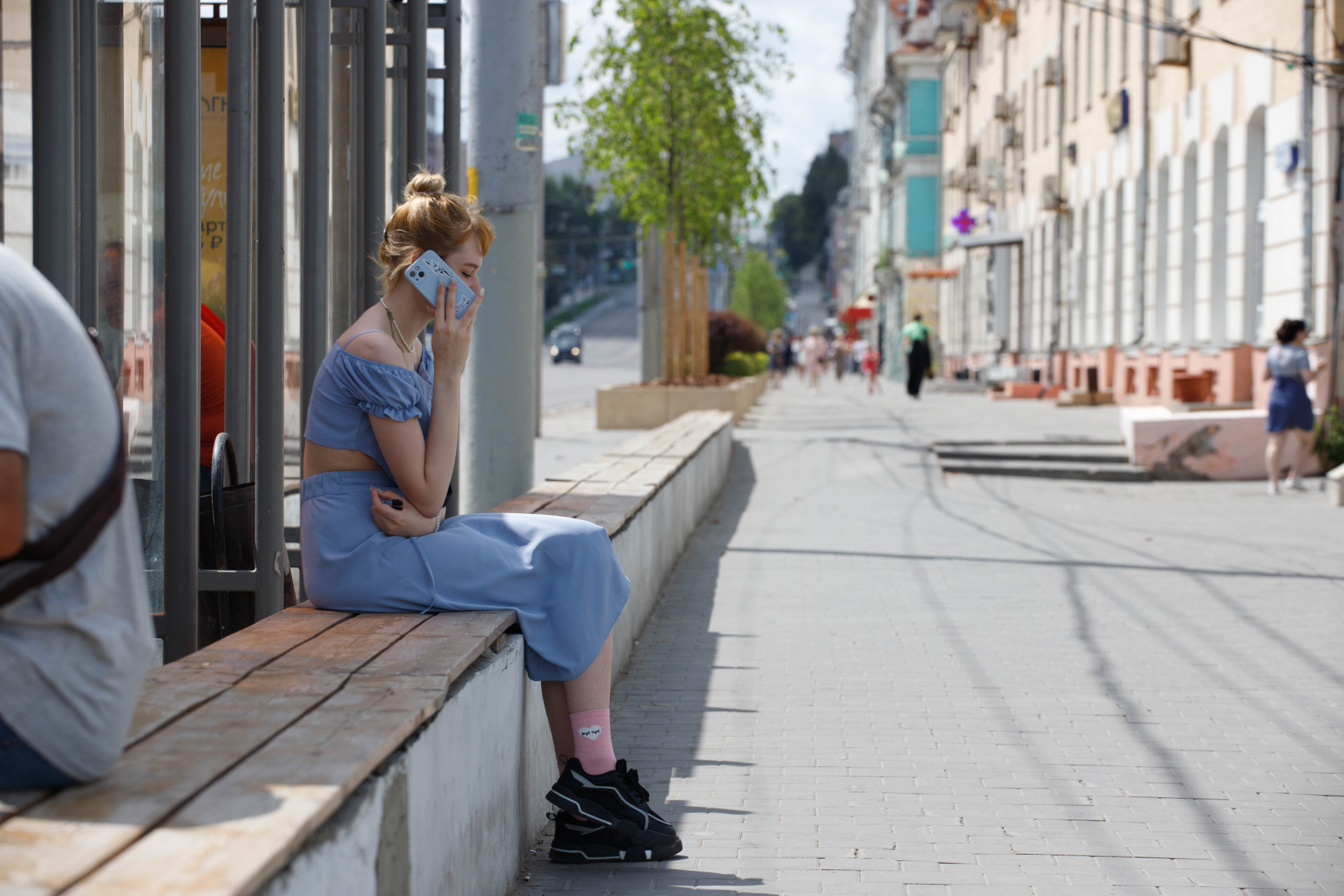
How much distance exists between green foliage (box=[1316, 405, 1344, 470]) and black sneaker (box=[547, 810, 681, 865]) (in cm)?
1280

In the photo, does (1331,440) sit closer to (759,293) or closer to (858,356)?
(858,356)

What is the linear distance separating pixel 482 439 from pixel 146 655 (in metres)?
4.80

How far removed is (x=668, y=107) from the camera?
2441 centimetres

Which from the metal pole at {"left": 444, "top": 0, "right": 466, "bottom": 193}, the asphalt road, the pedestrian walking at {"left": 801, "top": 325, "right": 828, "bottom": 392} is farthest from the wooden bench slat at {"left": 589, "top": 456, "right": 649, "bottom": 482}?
the pedestrian walking at {"left": 801, "top": 325, "right": 828, "bottom": 392}

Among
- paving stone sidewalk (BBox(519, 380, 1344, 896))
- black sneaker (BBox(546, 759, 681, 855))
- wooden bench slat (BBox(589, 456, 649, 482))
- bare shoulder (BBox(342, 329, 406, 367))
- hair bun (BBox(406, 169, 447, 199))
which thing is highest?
hair bun (BBox(406, 169, 447, 199))

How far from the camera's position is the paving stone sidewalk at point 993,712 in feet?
12.5

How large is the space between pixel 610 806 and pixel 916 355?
29.7 metres

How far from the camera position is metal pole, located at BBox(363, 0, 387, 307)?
17.8 ft

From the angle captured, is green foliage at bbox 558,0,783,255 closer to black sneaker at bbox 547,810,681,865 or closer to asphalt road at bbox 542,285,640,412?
asphalt road at bbox 542,285,640,412

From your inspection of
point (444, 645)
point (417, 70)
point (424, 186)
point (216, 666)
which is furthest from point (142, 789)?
point (417, 70)

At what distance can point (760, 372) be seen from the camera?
39.3 metres

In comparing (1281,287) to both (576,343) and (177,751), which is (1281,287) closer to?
(177,751)

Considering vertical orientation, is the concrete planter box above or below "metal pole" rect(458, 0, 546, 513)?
below

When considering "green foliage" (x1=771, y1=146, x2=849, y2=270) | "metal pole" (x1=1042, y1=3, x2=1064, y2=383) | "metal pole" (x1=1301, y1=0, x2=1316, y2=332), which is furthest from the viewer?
"green foliage" (x1=771, y1=146, x2=849, y2=270)
